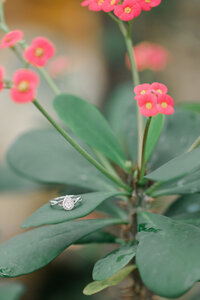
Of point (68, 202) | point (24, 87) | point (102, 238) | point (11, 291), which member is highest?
point (24, 87)

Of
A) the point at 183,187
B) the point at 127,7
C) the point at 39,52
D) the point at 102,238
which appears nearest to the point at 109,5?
the point at 127,7

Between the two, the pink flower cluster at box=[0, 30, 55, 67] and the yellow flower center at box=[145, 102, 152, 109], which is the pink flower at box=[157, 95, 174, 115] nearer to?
the yellow flower center at box=[145, 102, 152, 109]

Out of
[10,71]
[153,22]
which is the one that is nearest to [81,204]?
[10,71]

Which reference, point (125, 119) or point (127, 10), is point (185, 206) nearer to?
point (125, 119)

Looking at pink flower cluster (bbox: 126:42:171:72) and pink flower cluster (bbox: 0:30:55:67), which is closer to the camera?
pink flower cluster (bbox: 0:30:55:67)

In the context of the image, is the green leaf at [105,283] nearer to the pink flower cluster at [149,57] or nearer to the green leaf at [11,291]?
the green leaf at [11,291]

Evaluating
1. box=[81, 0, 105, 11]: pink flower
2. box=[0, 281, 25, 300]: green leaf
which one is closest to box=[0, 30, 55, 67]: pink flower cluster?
box=[81, 0, 105, 11]: pink flower

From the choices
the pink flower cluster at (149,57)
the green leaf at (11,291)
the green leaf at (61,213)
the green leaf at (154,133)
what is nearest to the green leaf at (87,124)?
the green leaf at (154,133)
